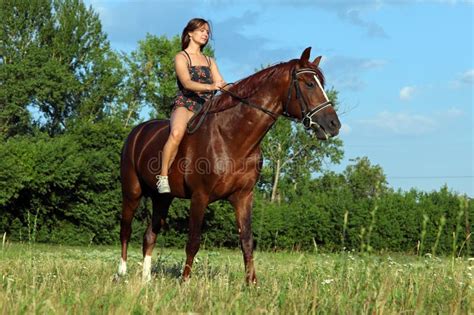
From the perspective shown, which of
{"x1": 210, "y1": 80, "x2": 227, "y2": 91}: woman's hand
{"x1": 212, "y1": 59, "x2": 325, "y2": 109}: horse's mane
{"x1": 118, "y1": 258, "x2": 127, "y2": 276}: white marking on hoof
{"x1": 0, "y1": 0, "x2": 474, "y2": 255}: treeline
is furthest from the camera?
{"x1": 0, "y1": 0, "x2": 474, "y2": 255}: treeline

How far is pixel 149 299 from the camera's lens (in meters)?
6.15

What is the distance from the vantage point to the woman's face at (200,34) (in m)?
8.99

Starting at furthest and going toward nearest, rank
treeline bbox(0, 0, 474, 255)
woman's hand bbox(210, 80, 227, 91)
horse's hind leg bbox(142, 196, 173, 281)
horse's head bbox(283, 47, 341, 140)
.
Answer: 1. treeline bbox(0, 0, 474, 255)
2. horse's hind leg bbox(142, 196, 173, 281)
3. woman's hand bbox(210, 80, 227, 91)
4. horse's head bbox(283, 47, 341, 140)

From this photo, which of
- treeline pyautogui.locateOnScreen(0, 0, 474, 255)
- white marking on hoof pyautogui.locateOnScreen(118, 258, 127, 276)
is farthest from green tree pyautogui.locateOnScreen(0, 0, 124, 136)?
white marking on hoof pyautogui.locateOnScreen(118, 258, 127, 276)

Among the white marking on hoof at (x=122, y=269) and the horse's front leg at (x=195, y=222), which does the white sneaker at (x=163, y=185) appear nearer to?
the horse's front leg at (x=195, y=222)

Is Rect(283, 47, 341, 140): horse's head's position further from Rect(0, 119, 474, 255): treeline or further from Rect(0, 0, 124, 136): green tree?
Rect(0, 0, 124, 136): green tree

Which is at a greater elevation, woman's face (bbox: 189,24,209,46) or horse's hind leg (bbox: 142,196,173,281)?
woman's face (bbox: 189,24,209,46)

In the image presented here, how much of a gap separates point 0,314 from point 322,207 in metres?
33.1

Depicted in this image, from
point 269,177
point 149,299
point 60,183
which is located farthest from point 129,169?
point 269,177

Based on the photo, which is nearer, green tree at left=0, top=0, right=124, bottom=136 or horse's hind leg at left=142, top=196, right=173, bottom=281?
horse's hind leg at left=142, top=196, right=173, bottom=281

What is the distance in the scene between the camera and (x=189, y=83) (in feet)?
28.3

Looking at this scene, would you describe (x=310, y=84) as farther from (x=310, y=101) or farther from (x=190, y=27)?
(x=190, y=27)

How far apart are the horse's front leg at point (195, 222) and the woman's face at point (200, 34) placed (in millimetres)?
2126

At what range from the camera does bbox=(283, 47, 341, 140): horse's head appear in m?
7.60
